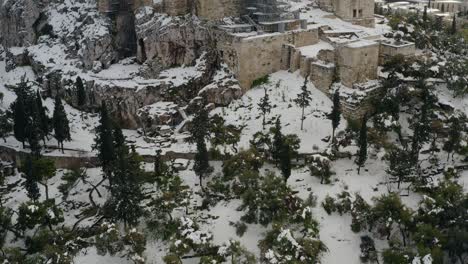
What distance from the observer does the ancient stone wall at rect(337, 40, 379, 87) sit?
41.0m

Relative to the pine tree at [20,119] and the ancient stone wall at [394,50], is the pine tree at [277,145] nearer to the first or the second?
the ancient stone wall at [394,50]

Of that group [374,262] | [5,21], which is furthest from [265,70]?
[5,21]

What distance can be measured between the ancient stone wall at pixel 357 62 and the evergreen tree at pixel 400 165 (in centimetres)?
805

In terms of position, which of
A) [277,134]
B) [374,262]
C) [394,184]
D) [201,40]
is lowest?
[374,262]

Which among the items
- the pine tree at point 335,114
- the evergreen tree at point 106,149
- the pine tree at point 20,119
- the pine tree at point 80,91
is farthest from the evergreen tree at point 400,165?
the pine tree at point 20,119

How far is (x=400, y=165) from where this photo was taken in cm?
3381

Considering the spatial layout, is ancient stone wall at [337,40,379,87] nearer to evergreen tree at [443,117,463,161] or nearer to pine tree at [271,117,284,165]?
evergreen tree at [443,117,463,161]

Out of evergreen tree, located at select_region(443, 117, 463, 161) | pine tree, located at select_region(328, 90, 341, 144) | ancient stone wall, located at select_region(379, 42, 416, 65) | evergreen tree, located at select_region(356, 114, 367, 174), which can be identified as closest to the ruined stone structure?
ancient stone wall, located at select_region(379, 42, 416, 65)

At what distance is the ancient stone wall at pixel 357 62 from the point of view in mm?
41000

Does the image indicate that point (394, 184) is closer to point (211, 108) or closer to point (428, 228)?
point (428, 228)

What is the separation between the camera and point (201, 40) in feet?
152

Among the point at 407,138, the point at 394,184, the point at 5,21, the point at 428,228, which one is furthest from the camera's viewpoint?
the point at 5,21

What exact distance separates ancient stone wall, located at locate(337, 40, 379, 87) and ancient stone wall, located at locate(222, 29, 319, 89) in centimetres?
517

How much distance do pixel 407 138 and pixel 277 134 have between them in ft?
31.2
